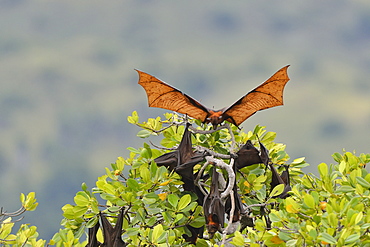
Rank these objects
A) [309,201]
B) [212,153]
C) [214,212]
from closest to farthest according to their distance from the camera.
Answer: [309,201], [214,212], [212,153]

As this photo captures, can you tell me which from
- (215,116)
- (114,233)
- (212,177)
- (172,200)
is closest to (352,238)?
(212,177)

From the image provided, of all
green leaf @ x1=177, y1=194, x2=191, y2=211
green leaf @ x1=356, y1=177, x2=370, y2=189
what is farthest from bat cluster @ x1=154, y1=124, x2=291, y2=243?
green leaf @ x1=356, y1=177, x2=370, y2=189

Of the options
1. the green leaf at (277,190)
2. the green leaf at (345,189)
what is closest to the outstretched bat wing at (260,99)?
the green leaf at (277,190)

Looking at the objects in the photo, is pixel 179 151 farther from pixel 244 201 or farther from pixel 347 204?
pixel 347 204

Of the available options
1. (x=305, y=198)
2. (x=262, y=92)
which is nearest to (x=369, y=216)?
(x=305, y=198)

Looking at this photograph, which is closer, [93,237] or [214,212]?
[214,212]

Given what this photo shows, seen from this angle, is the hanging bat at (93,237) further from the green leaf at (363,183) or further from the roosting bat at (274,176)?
the green leaf at (363,183)

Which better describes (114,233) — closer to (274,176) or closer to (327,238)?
(274,176)

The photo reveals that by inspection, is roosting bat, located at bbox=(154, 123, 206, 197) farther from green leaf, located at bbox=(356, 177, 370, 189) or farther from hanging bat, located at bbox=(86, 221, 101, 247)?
green leaf, located at bbox=(356, 177, 370, 189)
